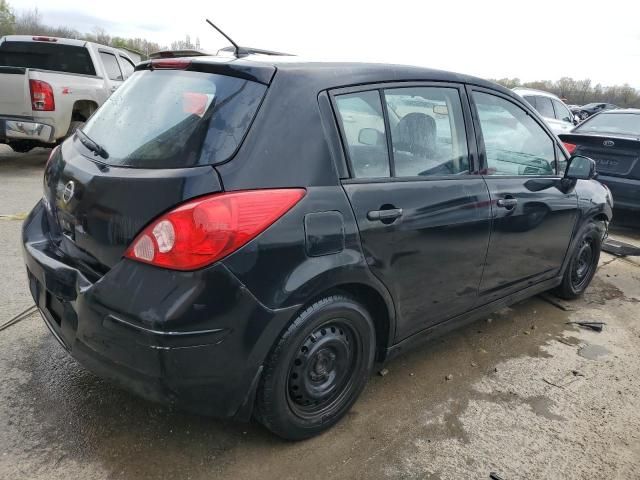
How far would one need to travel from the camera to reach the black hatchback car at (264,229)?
1953 millimetres

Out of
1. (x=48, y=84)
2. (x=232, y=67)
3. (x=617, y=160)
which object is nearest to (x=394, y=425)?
(x=232, y=67)

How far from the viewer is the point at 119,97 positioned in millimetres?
2695

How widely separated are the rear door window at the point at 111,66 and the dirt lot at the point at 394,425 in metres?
7.35

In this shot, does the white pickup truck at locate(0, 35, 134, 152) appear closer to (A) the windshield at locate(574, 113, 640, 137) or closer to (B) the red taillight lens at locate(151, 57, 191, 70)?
(B) the red taillight lens at locate(151, 57, 191, 70)

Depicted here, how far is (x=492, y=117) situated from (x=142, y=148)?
6.94ft

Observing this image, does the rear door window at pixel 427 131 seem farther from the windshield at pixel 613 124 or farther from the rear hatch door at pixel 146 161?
the windshield at pixel 613 124

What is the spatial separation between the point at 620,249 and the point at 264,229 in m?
5.39

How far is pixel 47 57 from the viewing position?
29.4ft

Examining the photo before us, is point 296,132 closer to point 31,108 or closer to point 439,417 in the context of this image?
point 439,417

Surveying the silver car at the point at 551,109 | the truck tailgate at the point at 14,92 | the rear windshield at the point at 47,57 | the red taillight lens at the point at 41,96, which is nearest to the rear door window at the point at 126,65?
the rear windshield at the point at 47,57

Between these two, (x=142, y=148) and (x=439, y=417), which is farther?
(x=439, y=417)

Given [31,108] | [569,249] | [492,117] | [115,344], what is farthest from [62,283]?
[31,108]

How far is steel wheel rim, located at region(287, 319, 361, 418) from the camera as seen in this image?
233cm

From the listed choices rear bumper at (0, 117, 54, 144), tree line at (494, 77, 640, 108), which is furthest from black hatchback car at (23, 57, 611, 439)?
tree line at (494, 77, 640, 108)
